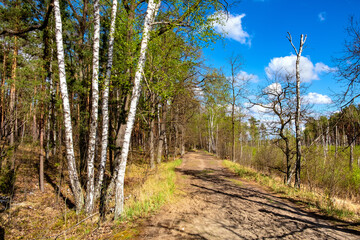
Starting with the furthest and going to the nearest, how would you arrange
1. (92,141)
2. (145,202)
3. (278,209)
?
(92,141) → (145,202) → (278,209)

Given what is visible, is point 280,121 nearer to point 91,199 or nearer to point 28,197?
point 91,199

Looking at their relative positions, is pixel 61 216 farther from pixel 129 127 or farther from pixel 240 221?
pixel 240 221

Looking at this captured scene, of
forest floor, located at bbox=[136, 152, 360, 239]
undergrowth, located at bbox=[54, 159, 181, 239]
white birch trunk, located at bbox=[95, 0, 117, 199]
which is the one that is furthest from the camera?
white birch trunk, located at bbox=[95, 0, 117, 199]

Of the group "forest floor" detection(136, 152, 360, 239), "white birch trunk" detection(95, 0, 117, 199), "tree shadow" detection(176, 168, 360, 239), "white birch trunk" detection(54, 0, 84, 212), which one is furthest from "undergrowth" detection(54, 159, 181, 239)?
"tree shadow" detection(176, 168, 360, 239)

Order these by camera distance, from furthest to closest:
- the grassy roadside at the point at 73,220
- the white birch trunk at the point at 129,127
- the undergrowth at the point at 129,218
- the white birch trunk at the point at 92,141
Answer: the white birch trunk at the point at 92,141 → the white birch trunk at the point at 129,127 → the grassy roadside at the point at 73,220 → the undergrowth at the point at 129,218

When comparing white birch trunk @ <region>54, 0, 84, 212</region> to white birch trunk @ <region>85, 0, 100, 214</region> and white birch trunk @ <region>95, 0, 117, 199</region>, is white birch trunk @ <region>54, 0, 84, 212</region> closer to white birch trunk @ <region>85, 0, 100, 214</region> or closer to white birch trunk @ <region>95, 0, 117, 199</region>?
white birch trunk @ <region>85, 0, 100, 214</region>

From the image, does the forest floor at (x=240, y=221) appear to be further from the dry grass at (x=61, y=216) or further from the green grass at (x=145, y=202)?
the dry grass at (x=61, y=216)

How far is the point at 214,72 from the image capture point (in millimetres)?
12898

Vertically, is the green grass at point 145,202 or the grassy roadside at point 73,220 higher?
the green grass at point 145,202

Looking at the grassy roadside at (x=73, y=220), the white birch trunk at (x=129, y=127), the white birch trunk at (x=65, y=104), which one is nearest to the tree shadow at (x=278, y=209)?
the grassy roadside at (x=73, y=220)

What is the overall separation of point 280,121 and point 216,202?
6.90 m

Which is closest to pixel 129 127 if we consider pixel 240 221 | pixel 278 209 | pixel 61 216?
pixel 240 221

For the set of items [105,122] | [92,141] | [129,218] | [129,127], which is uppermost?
[105,122]

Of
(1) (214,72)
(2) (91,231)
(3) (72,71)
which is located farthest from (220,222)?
(3) (72,71)
